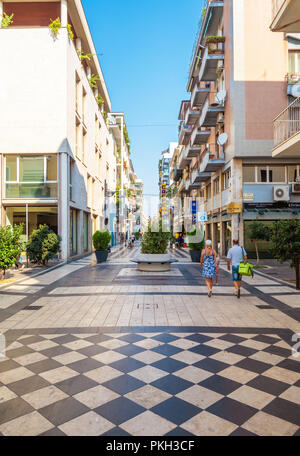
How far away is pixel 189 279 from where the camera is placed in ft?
42.3

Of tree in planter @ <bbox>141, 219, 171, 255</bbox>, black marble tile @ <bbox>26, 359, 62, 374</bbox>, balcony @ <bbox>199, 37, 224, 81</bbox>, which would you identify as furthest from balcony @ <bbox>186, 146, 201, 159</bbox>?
black marble tile @ <bbox>26, 359, 62, 374</bbox>

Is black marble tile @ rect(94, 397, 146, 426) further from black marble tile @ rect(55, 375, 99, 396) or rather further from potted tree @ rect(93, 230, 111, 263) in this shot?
potted tree @ rect(93, 230, 111, 263)

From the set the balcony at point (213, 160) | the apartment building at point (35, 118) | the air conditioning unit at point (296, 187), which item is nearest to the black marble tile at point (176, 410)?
the apartment building at point (35, 118)

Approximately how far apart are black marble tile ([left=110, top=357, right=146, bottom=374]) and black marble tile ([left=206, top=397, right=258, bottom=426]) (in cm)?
131

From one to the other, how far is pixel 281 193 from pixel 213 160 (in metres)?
5.48

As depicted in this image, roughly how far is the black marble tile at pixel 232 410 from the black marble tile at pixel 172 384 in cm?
48

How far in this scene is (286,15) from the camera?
9.16 m

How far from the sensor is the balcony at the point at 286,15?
28.8 ft

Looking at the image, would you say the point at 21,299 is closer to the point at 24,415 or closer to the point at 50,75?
the point at 24,415

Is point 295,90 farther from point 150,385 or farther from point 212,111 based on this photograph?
point 150,385

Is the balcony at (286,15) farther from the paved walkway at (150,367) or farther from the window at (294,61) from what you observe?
the window at (294,61)


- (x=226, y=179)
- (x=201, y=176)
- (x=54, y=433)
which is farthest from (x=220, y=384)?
(x=201, y=176)
